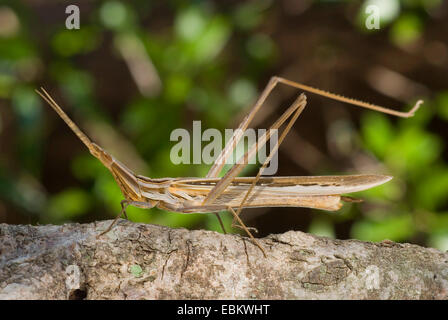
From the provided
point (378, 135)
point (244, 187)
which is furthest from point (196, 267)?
point (378, 135)

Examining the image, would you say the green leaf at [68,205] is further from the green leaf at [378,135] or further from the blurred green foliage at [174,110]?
the green leaf at [378,135]

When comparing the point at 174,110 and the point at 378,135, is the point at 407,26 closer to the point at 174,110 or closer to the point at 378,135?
the point at 378,135

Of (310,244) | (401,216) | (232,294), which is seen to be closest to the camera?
(232,294)

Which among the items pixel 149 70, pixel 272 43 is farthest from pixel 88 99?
pixel 272 43

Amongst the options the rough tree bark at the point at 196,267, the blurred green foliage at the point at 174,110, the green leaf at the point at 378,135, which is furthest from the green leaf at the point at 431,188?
the rough tree bark at the point at 196,267

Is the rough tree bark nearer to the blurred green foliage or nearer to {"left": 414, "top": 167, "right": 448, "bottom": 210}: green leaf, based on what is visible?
the blurred green foliage

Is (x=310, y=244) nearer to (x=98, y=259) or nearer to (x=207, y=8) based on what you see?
(x=98, y=259)
